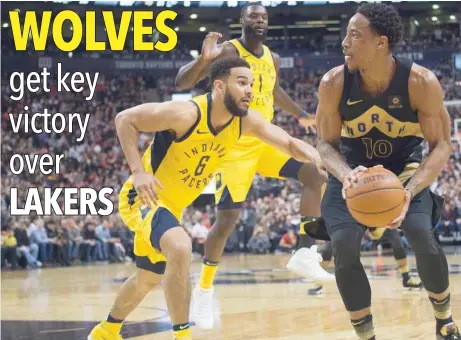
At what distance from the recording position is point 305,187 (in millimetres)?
7047

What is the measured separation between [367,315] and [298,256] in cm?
262

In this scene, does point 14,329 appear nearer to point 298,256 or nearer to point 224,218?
point 224,218

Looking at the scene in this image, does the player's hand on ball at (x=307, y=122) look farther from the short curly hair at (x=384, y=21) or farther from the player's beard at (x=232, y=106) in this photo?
the short curly hair at (x=384, y=21)

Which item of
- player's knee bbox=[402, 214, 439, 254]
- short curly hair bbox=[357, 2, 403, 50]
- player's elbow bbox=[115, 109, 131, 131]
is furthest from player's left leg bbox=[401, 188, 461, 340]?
player's elbow bbox=[115, 109, 131, 131]

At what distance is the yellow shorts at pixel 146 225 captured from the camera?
4945 millimetres

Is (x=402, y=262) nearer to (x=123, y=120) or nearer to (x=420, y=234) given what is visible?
(x=420, y=234)

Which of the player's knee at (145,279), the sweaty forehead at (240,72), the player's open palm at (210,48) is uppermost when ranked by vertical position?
the player's open palm at (210,48)

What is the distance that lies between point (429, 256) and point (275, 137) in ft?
5.31

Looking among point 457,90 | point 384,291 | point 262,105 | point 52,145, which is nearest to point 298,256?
point 262,105

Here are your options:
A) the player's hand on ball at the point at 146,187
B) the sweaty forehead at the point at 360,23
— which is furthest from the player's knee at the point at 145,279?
the sweaty forehead at the point at 360,23

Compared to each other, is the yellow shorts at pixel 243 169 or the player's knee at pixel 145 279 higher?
the yellow shorts at pixel 243 169

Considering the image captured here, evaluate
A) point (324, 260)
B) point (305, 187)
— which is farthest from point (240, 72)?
point (324, 260)

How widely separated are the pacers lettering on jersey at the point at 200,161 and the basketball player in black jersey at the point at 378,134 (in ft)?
2.83

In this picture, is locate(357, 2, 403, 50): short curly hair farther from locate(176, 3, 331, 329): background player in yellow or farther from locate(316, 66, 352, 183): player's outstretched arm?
locate(176, 3, 331, 329): background player in yellow
